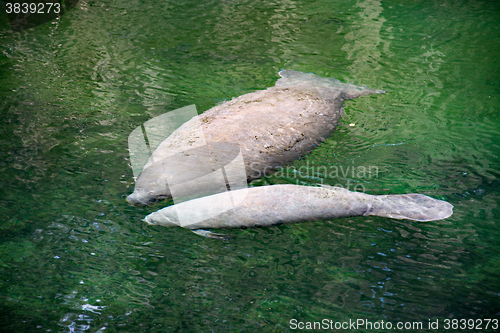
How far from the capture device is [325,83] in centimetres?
550

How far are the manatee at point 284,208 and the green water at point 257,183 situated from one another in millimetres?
95

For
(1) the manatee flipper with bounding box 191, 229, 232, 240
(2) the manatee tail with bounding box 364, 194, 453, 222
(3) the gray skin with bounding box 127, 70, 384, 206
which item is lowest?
(2) the manatee tail with bounding box 364, 194, 453, 222

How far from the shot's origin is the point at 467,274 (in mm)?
2947

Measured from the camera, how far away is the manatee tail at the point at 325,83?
5.41m

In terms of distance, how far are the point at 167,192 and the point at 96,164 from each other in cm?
90

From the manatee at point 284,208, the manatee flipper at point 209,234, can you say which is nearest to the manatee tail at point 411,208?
the manatee at point 284,208

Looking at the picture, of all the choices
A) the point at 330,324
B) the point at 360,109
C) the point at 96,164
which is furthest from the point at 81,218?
the point at 360,109

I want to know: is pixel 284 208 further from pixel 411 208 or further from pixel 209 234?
pixel 411 208

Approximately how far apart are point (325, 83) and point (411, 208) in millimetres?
2485

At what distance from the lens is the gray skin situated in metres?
3.69

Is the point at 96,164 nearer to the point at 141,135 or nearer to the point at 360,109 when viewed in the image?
the point at 141,135

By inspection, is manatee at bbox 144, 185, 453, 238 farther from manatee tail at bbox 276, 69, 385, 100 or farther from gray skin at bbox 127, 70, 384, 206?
manatee tail at bbox 276, 69, 385, 100

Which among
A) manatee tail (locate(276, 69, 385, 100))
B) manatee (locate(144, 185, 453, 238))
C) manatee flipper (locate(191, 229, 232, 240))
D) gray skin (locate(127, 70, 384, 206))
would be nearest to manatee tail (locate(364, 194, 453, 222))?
manatee (locate(144, 185, 453, 238))

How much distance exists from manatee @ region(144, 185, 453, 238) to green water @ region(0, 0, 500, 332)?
0.09 m
